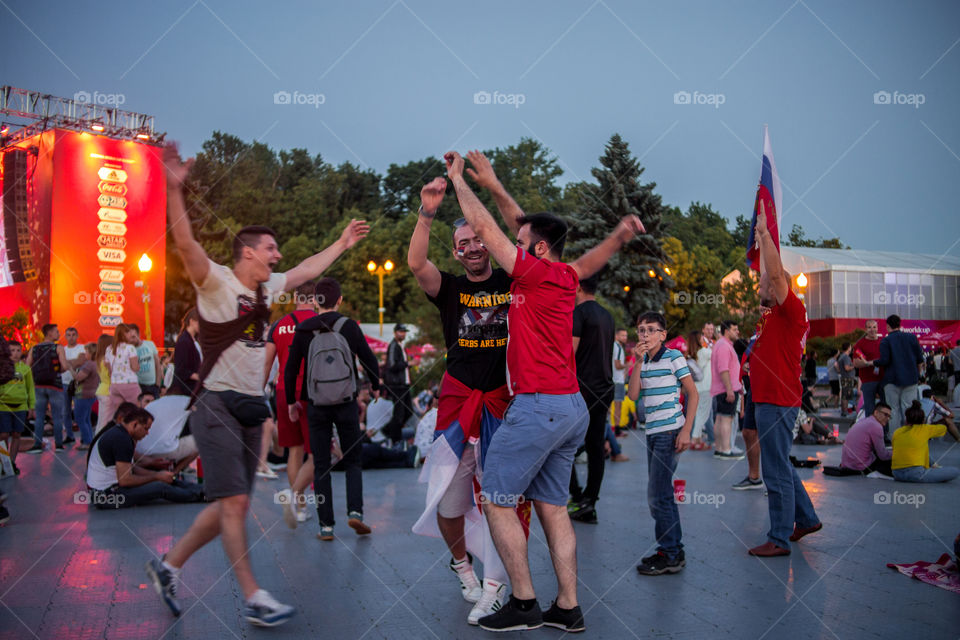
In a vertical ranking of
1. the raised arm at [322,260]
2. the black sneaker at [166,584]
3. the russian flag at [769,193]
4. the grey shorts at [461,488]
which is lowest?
the black sneaker at [166,584]

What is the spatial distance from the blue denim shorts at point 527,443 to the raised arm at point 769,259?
1.87 m

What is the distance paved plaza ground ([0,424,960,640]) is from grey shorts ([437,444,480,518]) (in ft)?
1.72

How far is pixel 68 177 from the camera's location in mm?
32062

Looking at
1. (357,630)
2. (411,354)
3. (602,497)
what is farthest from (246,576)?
(411,354)

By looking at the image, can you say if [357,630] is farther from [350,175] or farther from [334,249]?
[350,175]

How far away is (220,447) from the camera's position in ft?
13.2

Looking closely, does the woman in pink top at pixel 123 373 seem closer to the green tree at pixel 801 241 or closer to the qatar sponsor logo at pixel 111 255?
the qatar sponsor logo at pixel 111 255

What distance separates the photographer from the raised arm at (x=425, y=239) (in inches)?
165

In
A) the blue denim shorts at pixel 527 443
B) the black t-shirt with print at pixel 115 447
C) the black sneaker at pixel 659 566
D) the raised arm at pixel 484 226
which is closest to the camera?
the raised arm at pixel 484 226

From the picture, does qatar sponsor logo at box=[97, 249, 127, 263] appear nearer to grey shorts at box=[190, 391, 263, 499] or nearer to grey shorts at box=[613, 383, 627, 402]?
grey shorts at box=[613, 383, 627, 402]

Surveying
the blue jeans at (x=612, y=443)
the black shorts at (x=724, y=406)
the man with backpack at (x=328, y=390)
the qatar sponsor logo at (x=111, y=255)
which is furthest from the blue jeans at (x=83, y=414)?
the qatar sponsor logo at (x=111, y=255)

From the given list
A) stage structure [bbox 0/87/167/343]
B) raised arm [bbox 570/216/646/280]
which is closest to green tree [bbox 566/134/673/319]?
stage structure [bbox 0/87/167/343]

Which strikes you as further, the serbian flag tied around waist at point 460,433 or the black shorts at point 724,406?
the black shorts at point 724,406

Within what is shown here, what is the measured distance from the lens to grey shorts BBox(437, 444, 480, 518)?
4.41 m
